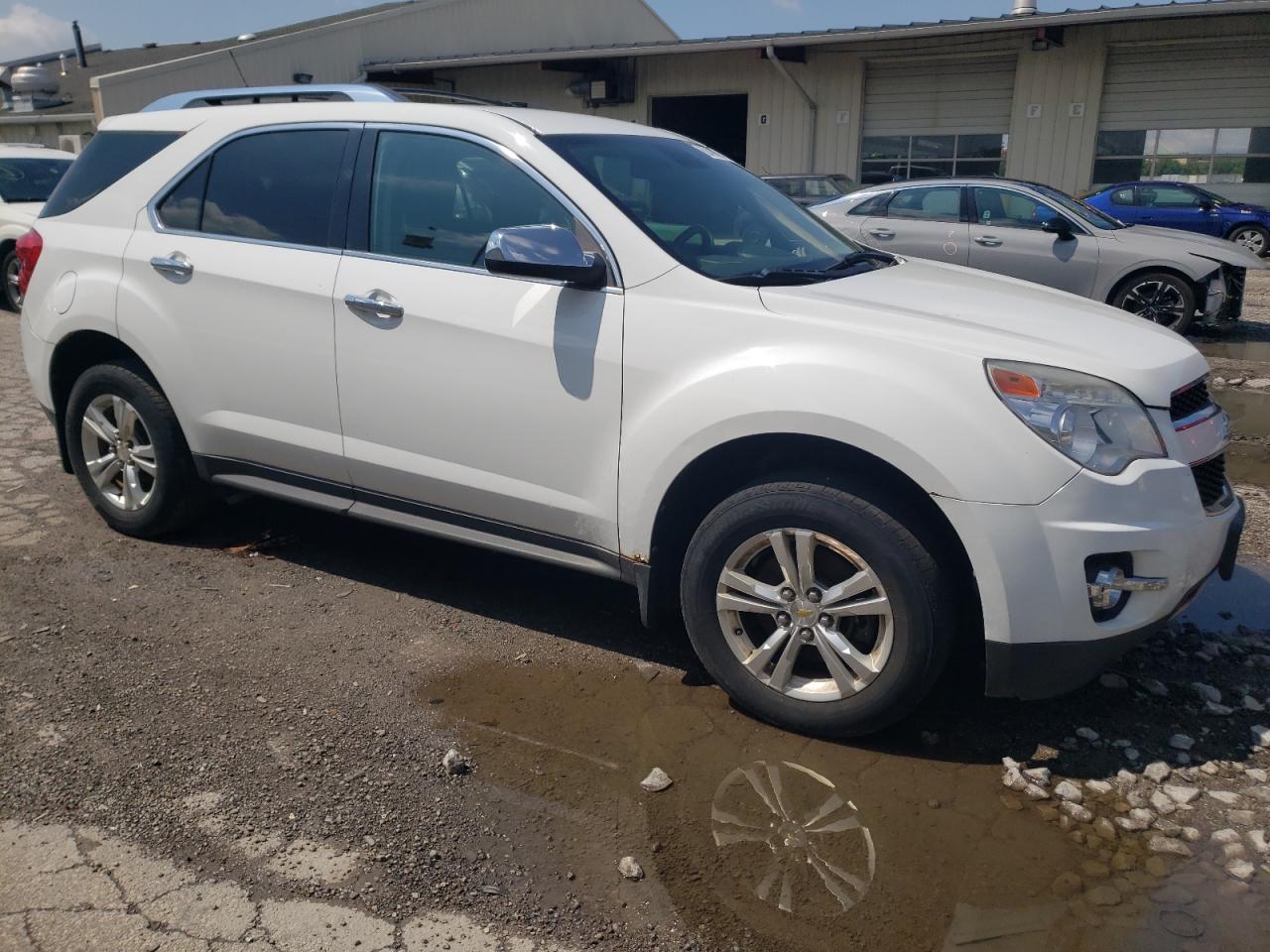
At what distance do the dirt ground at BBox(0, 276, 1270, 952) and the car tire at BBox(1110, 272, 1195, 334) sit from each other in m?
6.54

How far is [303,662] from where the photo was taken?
3.85 metres

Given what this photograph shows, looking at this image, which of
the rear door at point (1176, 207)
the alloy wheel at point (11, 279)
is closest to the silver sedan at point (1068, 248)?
the rear door at point (1176, 207)

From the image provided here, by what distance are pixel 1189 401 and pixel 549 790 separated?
2201mm

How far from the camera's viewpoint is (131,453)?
15.6 ft

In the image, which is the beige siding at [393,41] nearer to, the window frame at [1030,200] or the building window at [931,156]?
Answer: the building window at [931,156]

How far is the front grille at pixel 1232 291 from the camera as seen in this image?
10328mm

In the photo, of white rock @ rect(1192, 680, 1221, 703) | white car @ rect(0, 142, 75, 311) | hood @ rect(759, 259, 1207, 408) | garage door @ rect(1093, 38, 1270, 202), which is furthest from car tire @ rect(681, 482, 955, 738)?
garage door @ rect(1093, 38, 1270, 202)

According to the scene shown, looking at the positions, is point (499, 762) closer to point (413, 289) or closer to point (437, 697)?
point (437, 697)

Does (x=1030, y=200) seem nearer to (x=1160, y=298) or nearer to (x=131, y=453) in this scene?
(x=1160, y=298)

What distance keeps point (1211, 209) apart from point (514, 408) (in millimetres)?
17369

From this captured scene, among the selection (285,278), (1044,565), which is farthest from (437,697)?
(1044,565)

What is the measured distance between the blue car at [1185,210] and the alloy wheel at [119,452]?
16108mm

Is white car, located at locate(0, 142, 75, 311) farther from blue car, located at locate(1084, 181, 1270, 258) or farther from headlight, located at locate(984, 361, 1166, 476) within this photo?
blue car, located at locate(1084, 181, 1270, 258)

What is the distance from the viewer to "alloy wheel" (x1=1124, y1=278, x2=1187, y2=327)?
1027 centimetres
